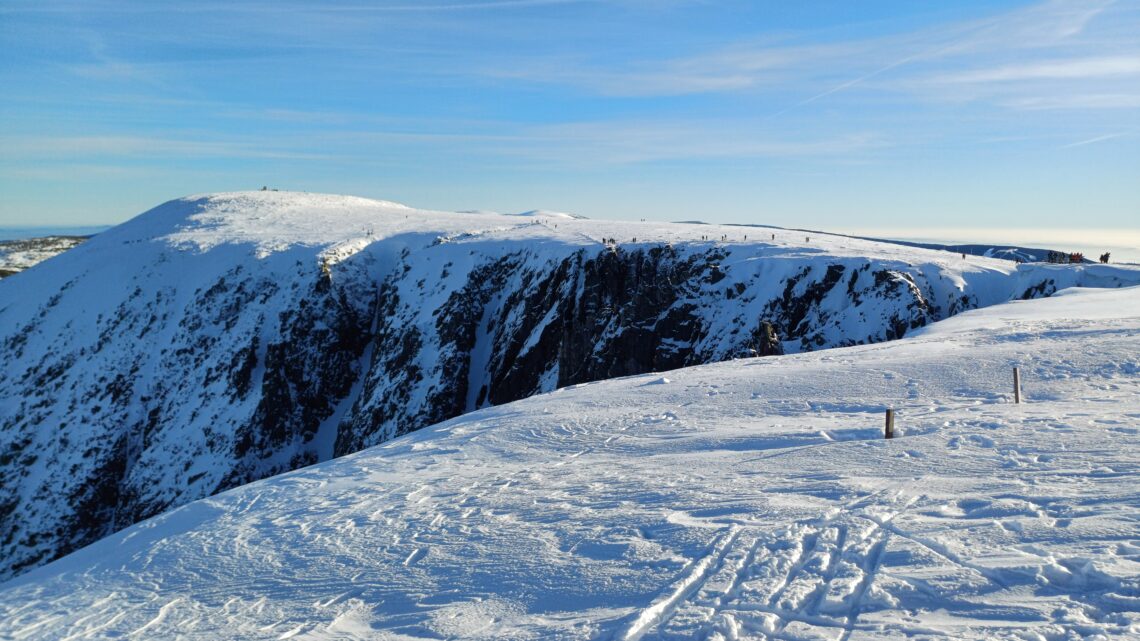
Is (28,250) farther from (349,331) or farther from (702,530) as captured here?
(702,530)

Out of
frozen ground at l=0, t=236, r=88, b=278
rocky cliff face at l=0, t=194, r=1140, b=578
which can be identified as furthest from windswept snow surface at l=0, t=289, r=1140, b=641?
frozen ground at l=0, t=236, r=88, b=278

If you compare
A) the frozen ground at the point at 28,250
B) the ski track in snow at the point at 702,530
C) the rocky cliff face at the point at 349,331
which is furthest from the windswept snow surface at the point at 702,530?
the frozen ground at the point at 28,250

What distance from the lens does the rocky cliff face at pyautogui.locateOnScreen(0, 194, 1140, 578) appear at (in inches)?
1378

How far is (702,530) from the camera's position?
9.21 metres

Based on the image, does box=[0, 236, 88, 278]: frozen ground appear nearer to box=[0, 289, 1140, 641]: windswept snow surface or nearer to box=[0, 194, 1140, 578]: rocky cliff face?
box=[0, 194, 1140, 578]: rocky cliff face

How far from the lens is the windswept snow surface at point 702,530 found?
706 centimetres

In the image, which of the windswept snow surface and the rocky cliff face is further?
the rocky cliff face

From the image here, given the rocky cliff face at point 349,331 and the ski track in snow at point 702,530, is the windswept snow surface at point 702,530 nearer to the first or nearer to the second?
the ski track in snow at point 702,530

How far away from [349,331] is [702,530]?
138 feet

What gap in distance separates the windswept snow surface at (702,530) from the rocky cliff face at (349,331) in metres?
18.2

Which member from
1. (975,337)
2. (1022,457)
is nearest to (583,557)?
(1022,457)

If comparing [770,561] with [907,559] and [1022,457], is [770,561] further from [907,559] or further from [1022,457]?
[1022,457]

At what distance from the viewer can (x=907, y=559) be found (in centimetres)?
770

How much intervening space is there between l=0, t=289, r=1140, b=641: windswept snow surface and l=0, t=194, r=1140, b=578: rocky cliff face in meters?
18.2
